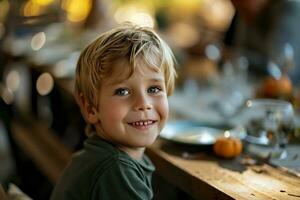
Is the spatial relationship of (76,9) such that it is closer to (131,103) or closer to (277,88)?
(277,88)

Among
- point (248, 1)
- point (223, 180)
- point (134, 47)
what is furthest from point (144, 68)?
point (248, 1)

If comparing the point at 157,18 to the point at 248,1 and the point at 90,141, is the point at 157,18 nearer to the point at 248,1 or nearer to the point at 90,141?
the point at 248,1

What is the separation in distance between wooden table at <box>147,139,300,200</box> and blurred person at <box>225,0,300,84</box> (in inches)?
38.3

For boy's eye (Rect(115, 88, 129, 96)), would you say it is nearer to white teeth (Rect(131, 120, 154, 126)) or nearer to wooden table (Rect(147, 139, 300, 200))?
white teeth (Rect(131, 120, 154, 126))

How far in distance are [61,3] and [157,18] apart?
1.68 metres

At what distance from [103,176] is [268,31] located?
64.7 inches

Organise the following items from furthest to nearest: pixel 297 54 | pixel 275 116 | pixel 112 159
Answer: pixel 297 54, pixel 275 116, pixel 112 159

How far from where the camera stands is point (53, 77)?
8.07 feet

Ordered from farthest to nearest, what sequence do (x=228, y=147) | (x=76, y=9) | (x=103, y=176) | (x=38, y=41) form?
1. (x=76, y=9)
2. (x=38, y=41)
3. (x=228, y=147)
4. (x=103, y=176)

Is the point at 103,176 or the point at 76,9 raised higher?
the point at 76,9

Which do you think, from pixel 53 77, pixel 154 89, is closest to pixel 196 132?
pixel 154 89

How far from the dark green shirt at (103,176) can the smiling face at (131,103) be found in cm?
5

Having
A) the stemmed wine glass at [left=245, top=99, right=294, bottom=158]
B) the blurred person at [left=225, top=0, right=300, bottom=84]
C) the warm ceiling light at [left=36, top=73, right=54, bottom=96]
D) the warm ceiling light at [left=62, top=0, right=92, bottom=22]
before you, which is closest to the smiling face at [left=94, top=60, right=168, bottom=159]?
the stemmed wine glass at [left=245, top=99, right=294, bottom=158]

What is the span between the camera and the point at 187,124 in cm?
172
